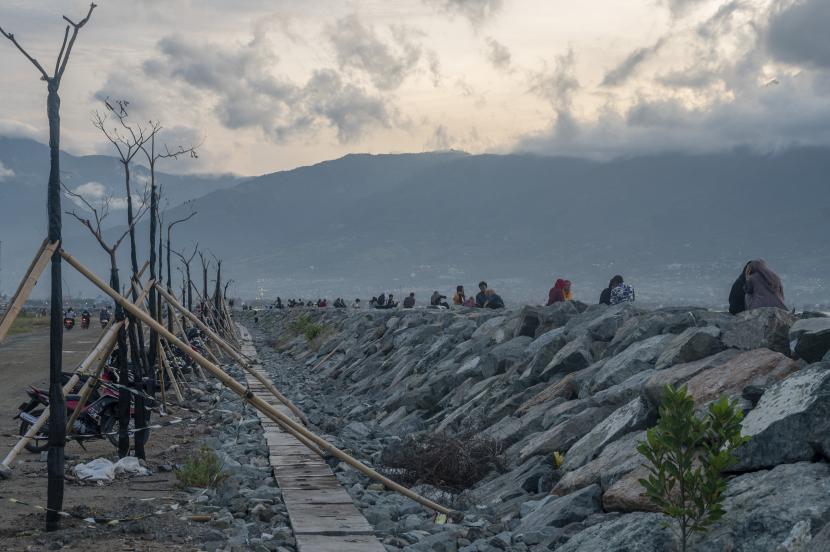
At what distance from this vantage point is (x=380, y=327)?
2881 cm

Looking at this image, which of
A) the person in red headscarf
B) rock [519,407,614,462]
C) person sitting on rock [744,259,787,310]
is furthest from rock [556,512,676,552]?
the person in red headscarf

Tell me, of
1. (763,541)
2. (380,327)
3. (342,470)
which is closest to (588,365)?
(342,470)

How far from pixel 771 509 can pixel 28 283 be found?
254 inches

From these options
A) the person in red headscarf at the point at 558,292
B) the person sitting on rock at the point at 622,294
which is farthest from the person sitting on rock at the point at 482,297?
the person sitting on rock at the point at 622,294

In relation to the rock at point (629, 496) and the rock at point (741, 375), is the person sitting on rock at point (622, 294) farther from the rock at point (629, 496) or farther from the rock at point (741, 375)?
the rock at point (629, 496)

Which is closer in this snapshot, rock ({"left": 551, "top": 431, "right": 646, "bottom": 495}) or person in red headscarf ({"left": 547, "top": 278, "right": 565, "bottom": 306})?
rock ({"left": 551, "top": 431, "right": 646, "bottom": 495})

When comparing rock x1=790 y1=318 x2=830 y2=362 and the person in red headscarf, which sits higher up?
the person in red headscarf

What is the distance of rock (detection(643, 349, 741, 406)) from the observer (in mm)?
8859

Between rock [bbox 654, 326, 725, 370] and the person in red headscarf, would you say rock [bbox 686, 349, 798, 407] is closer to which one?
rock [bbox 654, 326, 725, 370]

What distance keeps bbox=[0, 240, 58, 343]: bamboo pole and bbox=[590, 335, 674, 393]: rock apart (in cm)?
614

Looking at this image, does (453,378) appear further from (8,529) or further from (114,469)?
(8,529)

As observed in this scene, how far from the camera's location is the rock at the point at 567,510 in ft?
26.0

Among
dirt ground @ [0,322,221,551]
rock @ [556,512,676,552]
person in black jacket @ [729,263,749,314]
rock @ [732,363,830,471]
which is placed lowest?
dirt ground @ [0,322,221,551]

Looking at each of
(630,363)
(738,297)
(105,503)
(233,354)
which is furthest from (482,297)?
(105,503)
